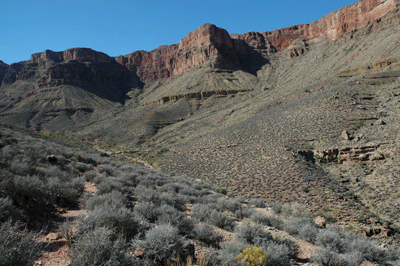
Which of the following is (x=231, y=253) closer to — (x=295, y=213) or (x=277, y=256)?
(x=277, y=256)

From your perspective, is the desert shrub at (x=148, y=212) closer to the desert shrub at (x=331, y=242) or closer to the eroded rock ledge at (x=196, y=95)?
the desert shrub at (x=331, y=242)

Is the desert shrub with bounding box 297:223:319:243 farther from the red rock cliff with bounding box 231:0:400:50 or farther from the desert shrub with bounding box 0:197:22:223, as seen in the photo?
the red rock cliff with bounding box 231:0:400:50

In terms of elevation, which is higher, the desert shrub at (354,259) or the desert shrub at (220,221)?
the desert shrub at (220,221)

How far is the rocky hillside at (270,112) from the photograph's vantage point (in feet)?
49.7

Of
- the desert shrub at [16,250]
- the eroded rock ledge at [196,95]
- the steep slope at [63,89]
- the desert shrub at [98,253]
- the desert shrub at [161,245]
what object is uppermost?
the steep slope at [63,89]

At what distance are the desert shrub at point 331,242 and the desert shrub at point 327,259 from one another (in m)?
0.72

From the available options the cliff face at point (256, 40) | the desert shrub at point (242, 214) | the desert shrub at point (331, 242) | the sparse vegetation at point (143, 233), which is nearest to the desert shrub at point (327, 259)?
the sparse vegetation at point (143, 233)

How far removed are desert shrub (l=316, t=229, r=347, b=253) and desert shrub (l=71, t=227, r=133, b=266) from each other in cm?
506

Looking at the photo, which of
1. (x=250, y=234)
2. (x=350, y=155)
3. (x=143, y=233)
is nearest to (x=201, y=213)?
(x=250, y=234)

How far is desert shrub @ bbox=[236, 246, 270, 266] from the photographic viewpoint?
159 inches

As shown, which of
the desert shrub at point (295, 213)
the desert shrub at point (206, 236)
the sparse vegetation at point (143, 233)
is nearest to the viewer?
the sparse vegetation at point (143, 233)

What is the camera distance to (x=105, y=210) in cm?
493

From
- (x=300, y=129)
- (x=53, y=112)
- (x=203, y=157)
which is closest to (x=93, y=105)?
(x=53, y=112)

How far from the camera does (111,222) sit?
15.3 feet
